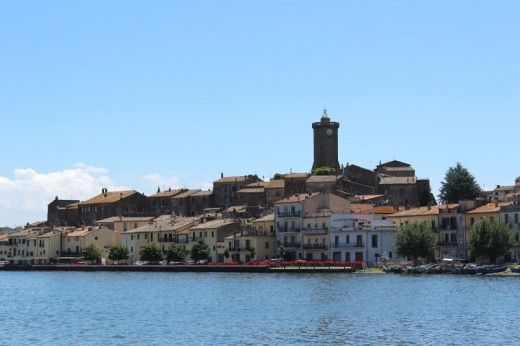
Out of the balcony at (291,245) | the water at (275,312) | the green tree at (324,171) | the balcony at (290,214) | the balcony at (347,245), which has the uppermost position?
the green tree at (324,171)

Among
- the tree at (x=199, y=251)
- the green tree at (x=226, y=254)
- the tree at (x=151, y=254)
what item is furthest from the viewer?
the tree at (x=151, y=254)

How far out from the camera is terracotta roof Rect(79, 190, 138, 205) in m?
165

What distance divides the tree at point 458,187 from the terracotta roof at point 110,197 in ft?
180

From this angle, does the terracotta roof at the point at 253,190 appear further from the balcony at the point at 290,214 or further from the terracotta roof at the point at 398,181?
the balcony at the point at 290,214

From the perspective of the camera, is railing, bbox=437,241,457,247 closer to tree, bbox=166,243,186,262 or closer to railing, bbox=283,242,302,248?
railing, bbox=283,242,302,248

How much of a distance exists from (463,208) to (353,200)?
1008 inches

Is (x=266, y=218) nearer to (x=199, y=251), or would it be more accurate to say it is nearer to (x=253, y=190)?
(x=199, y=251)

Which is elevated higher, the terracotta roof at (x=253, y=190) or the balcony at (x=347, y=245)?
the terracotta roof at (x=253, y=190)

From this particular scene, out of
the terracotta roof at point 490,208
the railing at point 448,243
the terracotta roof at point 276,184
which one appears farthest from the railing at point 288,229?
the terracotta roof at point 276,184

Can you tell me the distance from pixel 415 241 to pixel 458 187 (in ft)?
119

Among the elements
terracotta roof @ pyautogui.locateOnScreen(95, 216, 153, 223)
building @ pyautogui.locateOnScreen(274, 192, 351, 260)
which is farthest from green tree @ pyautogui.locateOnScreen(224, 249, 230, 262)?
terracotta roof @ pyautogui.locateOnScreen(95, 216, 153, 223)

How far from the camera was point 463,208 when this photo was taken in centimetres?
10475

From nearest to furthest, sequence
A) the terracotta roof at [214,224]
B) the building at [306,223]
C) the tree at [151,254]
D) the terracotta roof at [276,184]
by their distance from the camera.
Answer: the building at [306,223] < the terracotta roof at [214,224] < the tree at [151,254] < the terracotta roof at [276,184]

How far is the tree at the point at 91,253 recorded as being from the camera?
136 m
